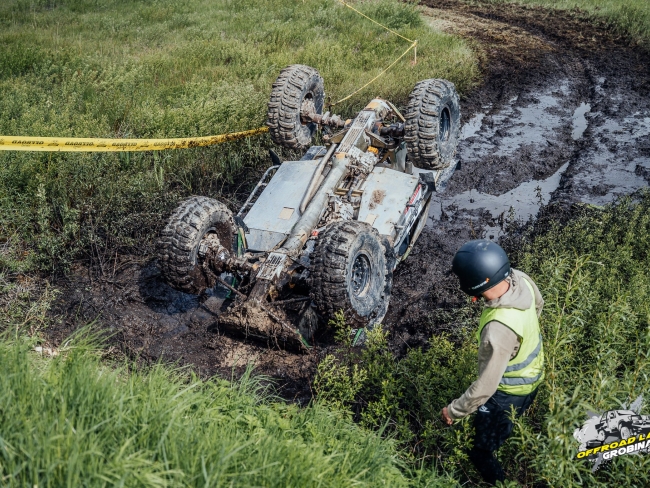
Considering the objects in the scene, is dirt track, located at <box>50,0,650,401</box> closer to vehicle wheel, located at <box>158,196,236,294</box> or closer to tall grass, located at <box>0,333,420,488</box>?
vehicle wheel, located at <box>158,196,236,294</box>

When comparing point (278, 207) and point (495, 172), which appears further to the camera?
point (495, 172)

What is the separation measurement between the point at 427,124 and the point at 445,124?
76cm

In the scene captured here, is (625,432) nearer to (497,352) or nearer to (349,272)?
(497,352)

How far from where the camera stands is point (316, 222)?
5.95 metres

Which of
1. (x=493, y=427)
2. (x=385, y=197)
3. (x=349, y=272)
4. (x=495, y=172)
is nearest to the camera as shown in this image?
(x=493, y=427)

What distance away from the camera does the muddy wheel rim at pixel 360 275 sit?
5.18 meters

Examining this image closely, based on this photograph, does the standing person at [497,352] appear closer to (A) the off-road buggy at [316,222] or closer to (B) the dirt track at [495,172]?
(A) the off-road buggy at [316,222]

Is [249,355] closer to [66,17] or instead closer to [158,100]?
[158,100]

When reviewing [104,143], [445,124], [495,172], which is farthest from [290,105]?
[495,172]

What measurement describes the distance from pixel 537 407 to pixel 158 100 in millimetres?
7384

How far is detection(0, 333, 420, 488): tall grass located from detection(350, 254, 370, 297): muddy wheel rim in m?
1.73

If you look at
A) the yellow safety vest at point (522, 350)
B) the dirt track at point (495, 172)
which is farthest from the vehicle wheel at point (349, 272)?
the yellow safety vest at point (522, 350)

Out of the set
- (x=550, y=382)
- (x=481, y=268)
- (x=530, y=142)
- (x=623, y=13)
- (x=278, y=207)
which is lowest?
(x=530, y=142)

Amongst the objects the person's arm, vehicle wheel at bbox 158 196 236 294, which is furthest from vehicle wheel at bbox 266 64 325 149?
the person's arm
